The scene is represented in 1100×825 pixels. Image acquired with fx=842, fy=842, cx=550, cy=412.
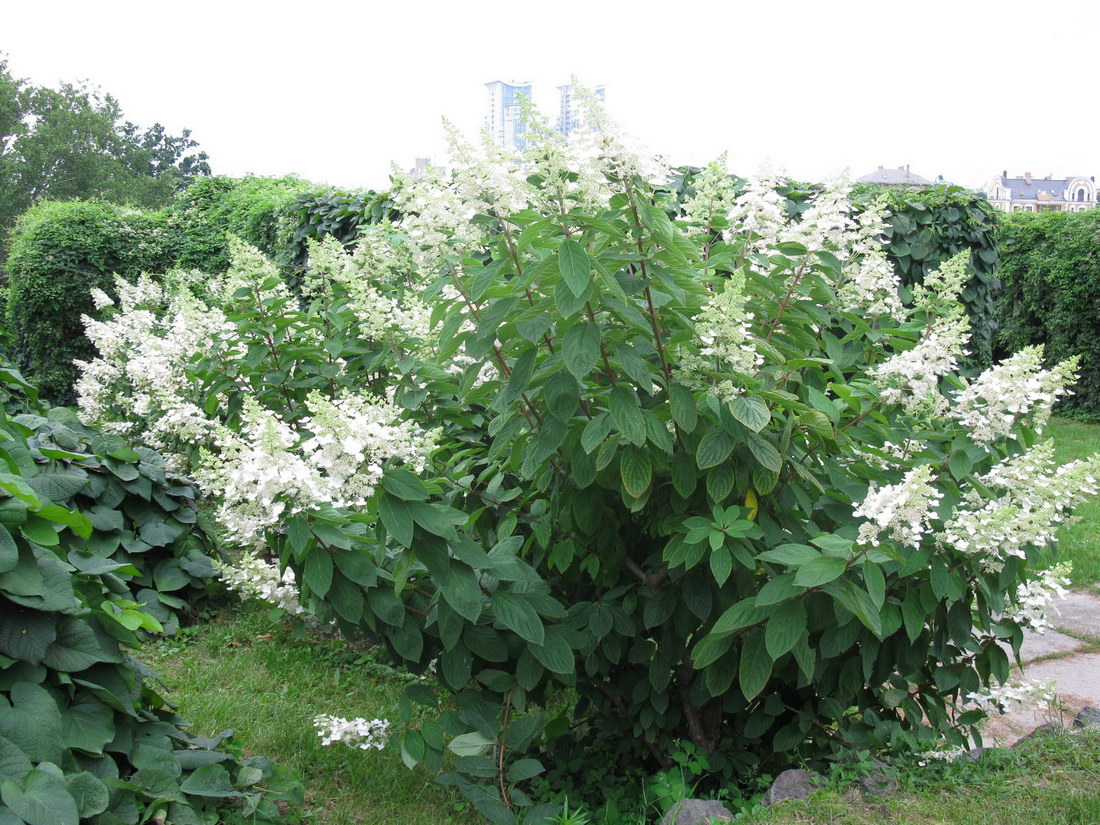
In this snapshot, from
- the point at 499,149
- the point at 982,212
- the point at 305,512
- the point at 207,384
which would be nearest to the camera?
A: the point at 305,512

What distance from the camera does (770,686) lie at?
9.63 ft

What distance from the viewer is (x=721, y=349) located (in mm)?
2264

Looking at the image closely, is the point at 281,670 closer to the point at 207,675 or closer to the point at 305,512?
the point at 207,675

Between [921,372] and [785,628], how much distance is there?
0.94m

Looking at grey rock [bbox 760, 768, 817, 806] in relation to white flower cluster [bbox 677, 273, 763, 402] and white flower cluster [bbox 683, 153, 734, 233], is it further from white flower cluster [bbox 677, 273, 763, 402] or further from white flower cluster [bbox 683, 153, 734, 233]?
white flower cluster [bbox 683, 153, 734, 233]

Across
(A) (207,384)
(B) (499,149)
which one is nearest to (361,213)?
(A) (207,384)

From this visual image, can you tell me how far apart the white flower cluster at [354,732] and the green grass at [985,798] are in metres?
1.37

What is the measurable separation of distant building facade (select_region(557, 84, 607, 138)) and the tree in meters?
46.5

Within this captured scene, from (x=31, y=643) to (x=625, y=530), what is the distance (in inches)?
69.8

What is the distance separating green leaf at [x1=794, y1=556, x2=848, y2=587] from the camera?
2.01m

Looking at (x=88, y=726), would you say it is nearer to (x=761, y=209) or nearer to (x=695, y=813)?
(x=695, y=813)

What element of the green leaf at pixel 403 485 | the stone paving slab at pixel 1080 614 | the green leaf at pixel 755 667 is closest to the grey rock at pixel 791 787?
the green leaf at pixel 755 667

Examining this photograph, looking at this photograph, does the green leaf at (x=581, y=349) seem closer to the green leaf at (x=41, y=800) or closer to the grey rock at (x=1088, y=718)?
the green leaf at (x=41, y=800)

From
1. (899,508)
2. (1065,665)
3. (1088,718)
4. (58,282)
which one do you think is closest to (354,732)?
(899,508)
